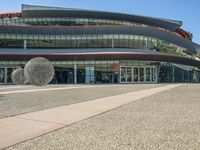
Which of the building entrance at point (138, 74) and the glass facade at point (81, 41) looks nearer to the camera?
the building entrance at point (138, 74)

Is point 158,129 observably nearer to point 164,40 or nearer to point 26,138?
point 26,138

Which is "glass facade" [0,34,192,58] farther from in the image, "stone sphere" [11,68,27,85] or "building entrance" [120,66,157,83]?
"stone sphere" [11,68,27,85]

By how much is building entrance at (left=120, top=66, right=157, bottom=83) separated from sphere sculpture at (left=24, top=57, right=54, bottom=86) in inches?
842

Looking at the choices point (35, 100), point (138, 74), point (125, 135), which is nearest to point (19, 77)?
point (138, 74)

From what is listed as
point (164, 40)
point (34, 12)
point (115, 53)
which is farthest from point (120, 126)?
point (34, 12)

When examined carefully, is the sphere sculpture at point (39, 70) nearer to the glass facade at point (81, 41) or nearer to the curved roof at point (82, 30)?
the curved roof at point (82, 30)

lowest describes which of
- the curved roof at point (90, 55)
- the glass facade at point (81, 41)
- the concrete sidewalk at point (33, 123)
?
the concrete sidewalk at point (33, 123)

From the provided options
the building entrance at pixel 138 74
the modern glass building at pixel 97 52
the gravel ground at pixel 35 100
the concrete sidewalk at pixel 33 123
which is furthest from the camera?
the building entrance at pixel 138 74

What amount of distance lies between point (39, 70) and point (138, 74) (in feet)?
78.7

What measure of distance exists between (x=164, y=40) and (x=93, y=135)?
161 ft

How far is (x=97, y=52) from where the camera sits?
4803 cm

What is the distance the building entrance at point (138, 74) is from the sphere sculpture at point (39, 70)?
2138cm

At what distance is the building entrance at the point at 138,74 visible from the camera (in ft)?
159

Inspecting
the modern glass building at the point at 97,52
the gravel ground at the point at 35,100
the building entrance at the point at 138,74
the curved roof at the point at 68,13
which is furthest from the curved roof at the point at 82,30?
the gravel ground at the point at 35,100
